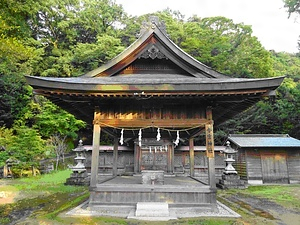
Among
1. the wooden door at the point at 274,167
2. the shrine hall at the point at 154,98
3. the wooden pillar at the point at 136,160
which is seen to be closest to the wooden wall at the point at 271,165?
the wooden door at the point at 274,167

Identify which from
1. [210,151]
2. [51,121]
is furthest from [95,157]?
[51,121]

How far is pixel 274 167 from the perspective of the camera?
17047mm

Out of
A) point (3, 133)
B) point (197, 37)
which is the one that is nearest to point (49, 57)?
point (3, 133)

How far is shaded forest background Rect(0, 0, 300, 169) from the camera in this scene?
22250 mm

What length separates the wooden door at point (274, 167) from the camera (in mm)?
16812

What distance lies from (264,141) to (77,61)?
23.4 meters

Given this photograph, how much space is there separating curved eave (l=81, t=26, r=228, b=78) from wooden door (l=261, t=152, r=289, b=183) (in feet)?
40.3

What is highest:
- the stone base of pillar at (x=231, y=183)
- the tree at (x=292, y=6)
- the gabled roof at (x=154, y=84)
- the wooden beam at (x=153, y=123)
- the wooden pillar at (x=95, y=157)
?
the tree at (x=292, y=6)

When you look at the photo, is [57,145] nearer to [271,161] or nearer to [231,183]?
[231,183]

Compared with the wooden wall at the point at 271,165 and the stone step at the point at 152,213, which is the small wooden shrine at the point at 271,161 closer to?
the wooden wall at the point at 271,165

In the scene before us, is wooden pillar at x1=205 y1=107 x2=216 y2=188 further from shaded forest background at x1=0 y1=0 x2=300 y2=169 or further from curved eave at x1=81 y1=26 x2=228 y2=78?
shaded forest background at x1=0 y1=0 x2=300 y2=169

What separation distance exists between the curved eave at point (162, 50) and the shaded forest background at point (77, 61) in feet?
43.9

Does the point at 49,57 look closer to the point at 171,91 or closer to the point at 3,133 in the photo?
the point at 3,133

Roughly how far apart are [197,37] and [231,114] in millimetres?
22479
